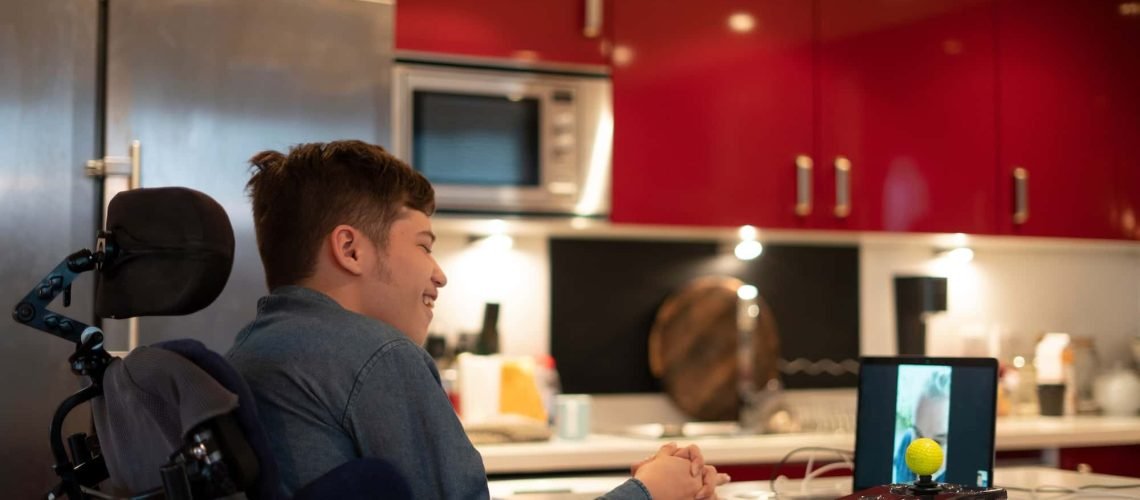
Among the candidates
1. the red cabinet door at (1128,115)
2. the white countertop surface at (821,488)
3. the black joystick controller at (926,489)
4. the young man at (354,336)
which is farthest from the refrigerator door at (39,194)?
the red cabinet door at (1128,115)

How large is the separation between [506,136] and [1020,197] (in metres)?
1.71

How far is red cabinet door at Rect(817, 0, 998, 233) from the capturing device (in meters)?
3.64

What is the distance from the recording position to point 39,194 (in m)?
2.45

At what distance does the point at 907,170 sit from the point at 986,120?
37 cm

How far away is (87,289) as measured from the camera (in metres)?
2.48

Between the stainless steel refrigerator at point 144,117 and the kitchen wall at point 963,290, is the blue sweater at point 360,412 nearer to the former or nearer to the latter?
the stainless steel refrigerator at point 144,117

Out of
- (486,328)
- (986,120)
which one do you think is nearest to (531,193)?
(486,328)

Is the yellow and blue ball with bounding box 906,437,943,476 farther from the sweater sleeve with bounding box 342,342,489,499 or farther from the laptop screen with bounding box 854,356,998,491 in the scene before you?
the sweater sleeve with bounding box 342,342,489,499

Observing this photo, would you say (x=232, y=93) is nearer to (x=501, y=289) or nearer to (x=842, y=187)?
(x=501, y=289)

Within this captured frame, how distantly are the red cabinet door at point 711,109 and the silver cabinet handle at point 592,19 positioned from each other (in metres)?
0.07

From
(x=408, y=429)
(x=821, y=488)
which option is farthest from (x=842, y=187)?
(x=408, y=429)

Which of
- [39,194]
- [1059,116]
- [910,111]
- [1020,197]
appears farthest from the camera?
[1059,116]

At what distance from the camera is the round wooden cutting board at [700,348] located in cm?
375

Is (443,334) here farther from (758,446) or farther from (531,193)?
(758,446)
